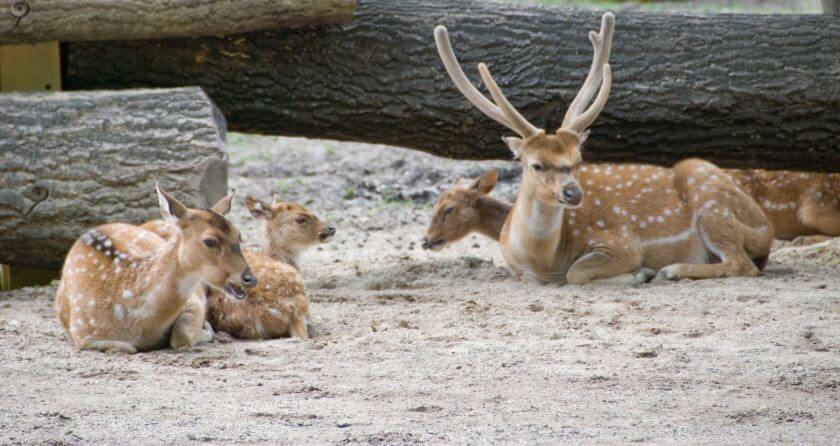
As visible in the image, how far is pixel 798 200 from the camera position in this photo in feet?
31.7

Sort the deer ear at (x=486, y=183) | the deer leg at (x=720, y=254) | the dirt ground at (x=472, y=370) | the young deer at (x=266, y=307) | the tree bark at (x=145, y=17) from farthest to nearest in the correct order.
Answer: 1. the deer ear at (x=486, y=183)
2. the deer leg at (x=720, y=254)
3. the tree bark at (x=145, y=17)
4. the young deer at (x=266, y=307)
5. the dirt ground at (x=472, y=370)

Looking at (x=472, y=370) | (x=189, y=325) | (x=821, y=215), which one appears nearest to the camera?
(x=472, y=370)

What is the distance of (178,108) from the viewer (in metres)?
7.88

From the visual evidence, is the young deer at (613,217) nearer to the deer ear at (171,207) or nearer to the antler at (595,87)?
the antler at (595,87)

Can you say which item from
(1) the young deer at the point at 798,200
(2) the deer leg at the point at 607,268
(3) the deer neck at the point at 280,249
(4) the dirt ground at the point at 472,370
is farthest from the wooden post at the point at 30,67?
(1) the young deer at the point at 798,200

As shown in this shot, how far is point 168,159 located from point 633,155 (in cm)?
322

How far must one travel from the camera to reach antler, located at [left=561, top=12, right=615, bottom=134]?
25.5ft

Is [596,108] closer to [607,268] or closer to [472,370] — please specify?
[607,268]

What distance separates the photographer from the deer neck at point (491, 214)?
9.20 meters

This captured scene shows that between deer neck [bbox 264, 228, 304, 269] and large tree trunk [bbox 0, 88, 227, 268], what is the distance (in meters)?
0.61

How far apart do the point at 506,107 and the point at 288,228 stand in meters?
1.70

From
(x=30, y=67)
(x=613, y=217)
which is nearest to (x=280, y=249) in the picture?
(x=30, y=67)

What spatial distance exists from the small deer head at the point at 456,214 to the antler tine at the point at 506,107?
1272mm

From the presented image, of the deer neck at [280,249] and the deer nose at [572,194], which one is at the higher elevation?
the deer nose at [572,194]
